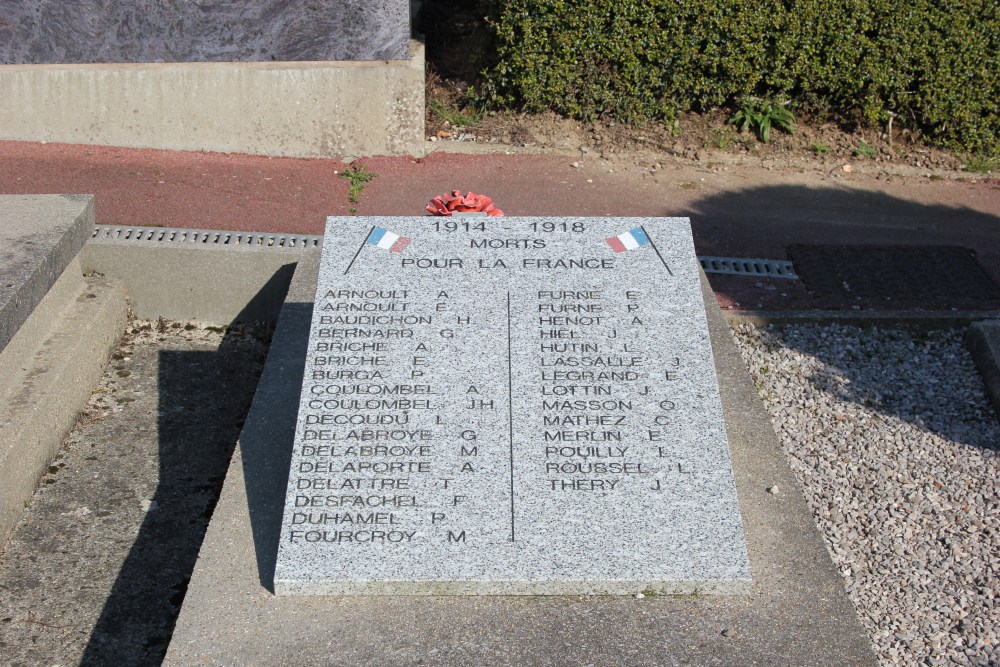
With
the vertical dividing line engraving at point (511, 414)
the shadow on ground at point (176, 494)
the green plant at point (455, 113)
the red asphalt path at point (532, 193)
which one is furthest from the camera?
the green plant at point (455, 113)

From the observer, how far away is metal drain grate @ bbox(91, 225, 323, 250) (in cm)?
676

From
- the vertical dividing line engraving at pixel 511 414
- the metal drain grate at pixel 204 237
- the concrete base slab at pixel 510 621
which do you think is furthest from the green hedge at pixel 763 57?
the concrete base slab at pixel 510 621

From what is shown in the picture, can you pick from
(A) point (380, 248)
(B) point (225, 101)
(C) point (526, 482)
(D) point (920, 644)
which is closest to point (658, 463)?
(C) point (526, 482)

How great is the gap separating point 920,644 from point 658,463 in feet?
4.32

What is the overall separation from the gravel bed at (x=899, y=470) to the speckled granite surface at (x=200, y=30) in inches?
150

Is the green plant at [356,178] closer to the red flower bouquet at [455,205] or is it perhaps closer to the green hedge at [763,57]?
the green hedge at [763,57]

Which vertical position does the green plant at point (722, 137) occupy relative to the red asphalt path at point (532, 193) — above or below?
above

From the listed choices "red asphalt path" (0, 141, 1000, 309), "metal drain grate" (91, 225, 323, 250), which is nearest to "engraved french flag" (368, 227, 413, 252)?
"metal drain grate" (91, 225, 323, 250)

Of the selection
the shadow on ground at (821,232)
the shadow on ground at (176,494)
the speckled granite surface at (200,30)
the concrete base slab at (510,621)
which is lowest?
the shadow on ground at (176,494)

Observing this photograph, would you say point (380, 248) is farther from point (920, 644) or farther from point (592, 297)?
point (920, 644)

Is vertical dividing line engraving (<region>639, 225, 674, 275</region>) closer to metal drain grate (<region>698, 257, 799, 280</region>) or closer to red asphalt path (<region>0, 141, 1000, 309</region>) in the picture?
metal drain grate (<region>698, 257, 799, 280</region>)

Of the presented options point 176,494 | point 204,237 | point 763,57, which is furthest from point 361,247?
point 763,57

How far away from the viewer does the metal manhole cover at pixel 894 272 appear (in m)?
6.93

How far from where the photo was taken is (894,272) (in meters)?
7.14
